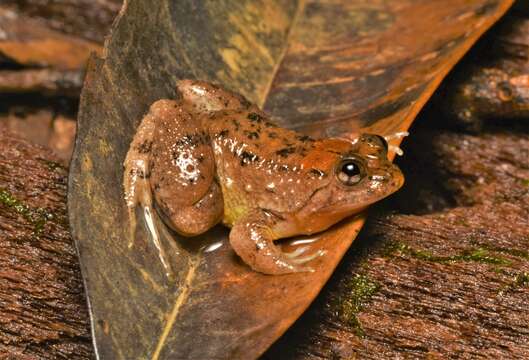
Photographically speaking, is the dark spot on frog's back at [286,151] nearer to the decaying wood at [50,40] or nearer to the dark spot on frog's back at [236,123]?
the dark spot on frog's back at [236,123]

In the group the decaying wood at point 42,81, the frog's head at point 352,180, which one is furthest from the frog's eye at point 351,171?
the decaying wood at point 42,81

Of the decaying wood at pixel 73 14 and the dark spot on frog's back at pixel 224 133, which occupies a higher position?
the dark spot on frog's back at pixel 224 133

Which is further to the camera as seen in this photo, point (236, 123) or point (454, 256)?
point (236, 123)

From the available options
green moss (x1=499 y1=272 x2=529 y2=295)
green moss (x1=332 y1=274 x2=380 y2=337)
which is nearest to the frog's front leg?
green moss (x1=332 y1=274 x2=380 y2=337)

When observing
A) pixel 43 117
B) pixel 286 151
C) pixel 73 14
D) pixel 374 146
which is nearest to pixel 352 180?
pixel 374 146

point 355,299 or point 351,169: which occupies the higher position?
point 351,169

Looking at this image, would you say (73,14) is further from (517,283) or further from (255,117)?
(517,283)

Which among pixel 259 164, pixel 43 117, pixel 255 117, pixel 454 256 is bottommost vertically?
pixel 43 117

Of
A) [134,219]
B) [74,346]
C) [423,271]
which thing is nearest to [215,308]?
[134,219]
